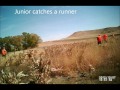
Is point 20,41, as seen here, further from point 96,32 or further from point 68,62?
point 96,32

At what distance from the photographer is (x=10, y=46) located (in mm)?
4832

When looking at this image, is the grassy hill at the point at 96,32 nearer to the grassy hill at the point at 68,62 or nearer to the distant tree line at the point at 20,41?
the grassy hill at the point at 68,62

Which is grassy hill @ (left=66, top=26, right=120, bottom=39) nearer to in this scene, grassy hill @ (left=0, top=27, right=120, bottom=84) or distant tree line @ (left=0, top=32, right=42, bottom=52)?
grassy hill @ (left=0, top=27, right=120, bottom=84)

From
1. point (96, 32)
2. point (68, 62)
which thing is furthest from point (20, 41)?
point (96, 32)

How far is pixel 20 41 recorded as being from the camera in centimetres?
482

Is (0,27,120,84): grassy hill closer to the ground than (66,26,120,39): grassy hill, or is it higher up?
closer to the ground

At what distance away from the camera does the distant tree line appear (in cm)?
479

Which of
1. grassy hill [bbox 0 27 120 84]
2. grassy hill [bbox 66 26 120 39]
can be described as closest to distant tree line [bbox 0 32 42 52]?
grassy hill [bbox 0 27 120 84]

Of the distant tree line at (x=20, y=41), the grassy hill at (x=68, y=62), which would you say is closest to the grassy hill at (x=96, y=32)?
the grassy hill at (x=68, y=62)

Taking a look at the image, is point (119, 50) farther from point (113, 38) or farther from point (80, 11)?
point (80, 11)

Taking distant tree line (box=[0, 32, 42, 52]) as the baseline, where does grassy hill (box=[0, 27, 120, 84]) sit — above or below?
below

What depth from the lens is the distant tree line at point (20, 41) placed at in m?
4.79

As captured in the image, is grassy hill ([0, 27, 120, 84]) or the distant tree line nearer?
grassy hill ([0, 27, 120, 84])
